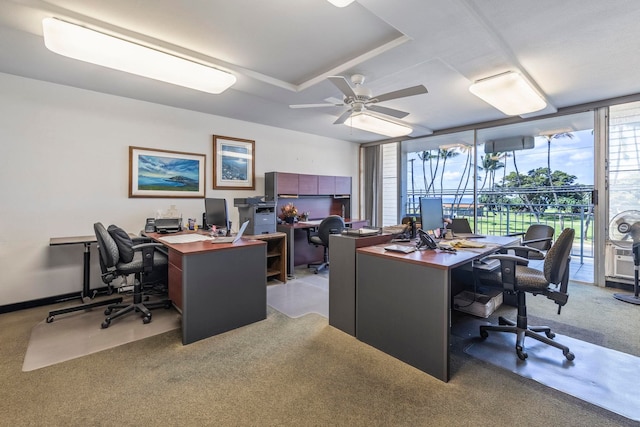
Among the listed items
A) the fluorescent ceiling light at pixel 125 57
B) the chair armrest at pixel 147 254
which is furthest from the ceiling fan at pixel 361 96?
the chair armrest at pixel 147 254

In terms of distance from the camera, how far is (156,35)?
2.38m

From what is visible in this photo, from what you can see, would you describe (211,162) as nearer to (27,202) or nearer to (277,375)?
(27,202)

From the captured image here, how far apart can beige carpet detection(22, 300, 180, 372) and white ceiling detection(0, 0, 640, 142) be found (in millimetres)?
2539

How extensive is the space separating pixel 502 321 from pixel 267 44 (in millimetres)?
3243

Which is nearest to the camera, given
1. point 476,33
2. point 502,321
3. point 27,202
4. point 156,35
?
point 476,33

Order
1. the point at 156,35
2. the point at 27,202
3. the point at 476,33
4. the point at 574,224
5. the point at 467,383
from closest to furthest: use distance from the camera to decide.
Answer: the point at 467,383 < the point at 476,33 < the point at 156,35 < the point at 27,202 < the point at 574,224

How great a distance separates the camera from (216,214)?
3.78m

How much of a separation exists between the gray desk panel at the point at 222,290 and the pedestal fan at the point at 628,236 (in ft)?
14.1

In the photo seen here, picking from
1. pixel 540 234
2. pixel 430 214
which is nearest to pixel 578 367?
pixel 430 214

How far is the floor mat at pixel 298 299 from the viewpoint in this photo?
319cm

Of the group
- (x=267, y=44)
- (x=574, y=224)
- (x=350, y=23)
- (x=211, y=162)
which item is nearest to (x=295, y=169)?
(x=211, y=162)

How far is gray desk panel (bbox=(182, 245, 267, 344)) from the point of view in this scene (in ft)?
8.01

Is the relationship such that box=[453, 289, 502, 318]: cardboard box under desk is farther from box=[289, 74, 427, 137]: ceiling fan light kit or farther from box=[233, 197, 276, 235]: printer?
box=[233, 197, 276, 235]: printer

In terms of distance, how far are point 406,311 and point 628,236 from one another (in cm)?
349
